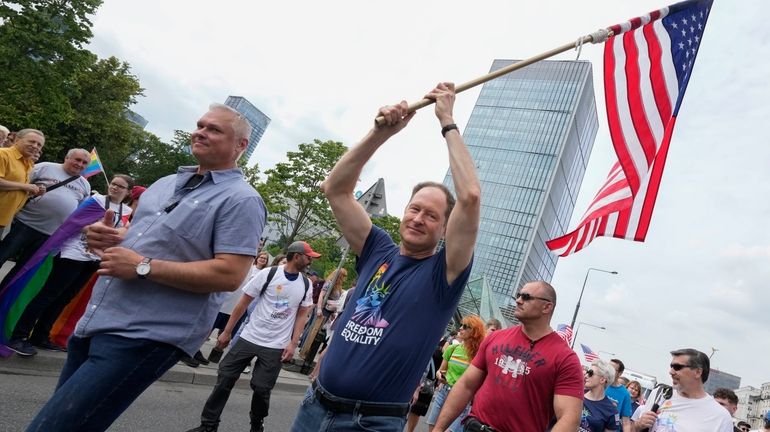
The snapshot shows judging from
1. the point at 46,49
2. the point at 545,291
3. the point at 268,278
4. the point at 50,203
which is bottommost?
the point at 50,203

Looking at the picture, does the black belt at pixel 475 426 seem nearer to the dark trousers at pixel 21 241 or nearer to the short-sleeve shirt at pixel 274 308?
the short-sleeve shirt at pixel 274 308

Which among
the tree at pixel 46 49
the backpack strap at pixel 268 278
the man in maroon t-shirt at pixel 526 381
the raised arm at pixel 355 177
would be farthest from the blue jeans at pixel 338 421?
the tree at pixel 46 49

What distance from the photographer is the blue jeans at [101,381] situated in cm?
183

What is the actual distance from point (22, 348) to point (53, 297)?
53 cm

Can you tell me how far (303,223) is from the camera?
29844 mm

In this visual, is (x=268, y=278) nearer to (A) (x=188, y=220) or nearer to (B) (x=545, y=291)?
(B) (x=545, y=291)

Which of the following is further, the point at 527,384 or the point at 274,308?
the point at 274,308

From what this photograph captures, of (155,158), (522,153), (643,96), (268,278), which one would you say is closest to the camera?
(643,96)

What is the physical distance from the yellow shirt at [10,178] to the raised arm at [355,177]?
4.36 m

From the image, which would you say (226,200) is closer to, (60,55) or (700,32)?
(700,32)

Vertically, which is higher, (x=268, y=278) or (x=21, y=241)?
(x=268, y=278)

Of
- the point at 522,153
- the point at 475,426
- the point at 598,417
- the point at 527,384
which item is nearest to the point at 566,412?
the point at 527,384

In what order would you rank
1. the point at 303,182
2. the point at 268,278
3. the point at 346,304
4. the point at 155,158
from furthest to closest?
the point at 155,158
the point at 303,182
the point at 268,278
the point at 346,304

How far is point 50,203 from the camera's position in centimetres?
523
